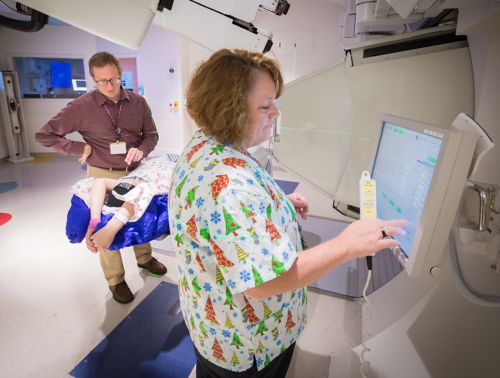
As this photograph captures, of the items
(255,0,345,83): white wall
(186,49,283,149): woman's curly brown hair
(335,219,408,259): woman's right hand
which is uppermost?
(255,0,345,83): white wall

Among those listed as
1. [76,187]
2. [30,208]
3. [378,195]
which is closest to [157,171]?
[76,187]

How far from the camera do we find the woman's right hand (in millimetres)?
748

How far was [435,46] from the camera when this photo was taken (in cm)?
146

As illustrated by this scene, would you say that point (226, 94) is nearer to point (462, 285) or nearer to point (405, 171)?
point (405, 171)

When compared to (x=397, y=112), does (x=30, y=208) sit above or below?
below

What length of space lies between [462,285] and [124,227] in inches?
58.3

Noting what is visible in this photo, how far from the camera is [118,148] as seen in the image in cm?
200

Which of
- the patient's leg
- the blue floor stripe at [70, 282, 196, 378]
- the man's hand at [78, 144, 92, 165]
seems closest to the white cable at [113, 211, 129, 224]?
the patient's leg

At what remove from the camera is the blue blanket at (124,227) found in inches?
63.6

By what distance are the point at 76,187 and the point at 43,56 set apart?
533 cm

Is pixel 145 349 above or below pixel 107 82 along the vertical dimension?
below

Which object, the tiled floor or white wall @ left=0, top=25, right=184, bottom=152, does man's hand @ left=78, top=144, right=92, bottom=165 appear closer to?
the tiled floor

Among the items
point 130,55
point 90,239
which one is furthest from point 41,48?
point 90,239

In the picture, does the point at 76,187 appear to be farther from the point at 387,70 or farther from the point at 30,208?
the point at 30,208
